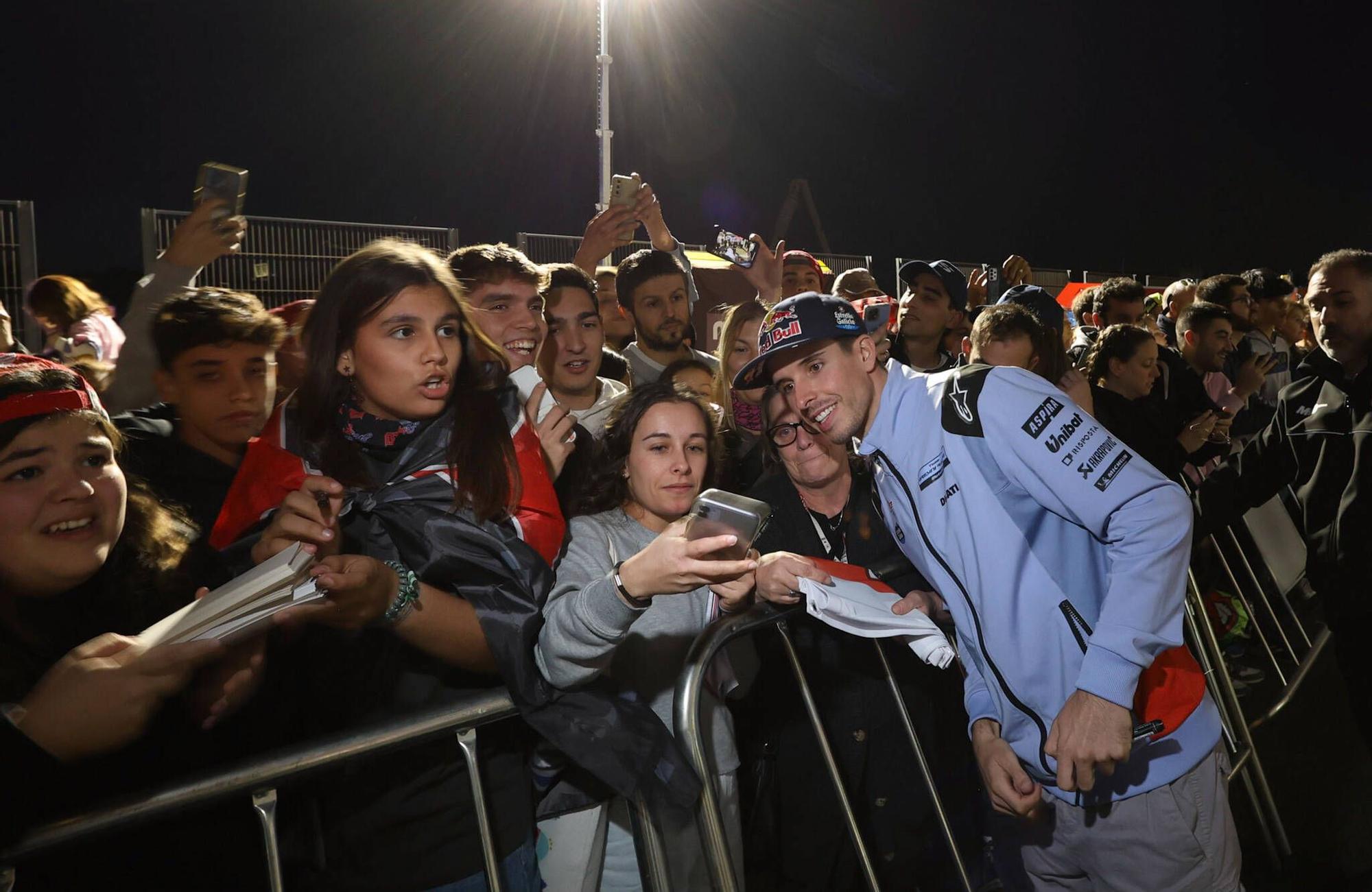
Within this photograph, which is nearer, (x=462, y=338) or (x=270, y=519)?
(x=270, y=519)

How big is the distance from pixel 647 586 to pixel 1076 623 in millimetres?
1113

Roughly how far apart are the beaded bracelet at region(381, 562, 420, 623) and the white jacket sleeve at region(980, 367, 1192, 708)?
4.67ft

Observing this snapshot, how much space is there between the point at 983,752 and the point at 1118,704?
0.46m

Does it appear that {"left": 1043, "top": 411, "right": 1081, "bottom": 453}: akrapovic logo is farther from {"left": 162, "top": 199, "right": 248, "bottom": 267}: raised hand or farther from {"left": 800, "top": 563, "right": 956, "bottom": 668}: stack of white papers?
{"left": 162, "top": 199, "right": 248, "bottom": 267}: raised hand

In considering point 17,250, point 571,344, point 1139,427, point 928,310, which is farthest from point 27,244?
point 1139,427

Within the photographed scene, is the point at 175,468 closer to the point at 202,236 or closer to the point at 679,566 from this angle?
the point at 202,236

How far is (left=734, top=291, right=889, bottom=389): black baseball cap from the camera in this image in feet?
8.26

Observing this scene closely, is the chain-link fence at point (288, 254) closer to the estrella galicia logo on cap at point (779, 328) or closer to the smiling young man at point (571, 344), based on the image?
the smiling young man at point (571, 344)

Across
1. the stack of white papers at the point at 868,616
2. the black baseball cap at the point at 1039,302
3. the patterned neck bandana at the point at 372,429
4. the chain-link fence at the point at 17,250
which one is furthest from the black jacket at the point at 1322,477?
the chain-link fence at the point at 17,250

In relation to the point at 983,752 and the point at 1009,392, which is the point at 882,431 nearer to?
the point at 1009,392

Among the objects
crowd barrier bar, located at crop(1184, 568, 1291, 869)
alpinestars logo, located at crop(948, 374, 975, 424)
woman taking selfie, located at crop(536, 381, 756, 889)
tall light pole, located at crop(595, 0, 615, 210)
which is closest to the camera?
woman taking selfie, located at crop(536, 381, 756, 889)

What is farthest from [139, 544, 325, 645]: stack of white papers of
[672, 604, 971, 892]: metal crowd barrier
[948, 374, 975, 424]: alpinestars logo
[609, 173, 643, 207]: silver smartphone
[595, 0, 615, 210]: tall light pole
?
[595, 0, 615, 210]: tall light pole

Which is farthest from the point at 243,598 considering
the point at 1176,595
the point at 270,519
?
the point at 1176,595

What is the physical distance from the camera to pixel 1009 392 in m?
2.15
